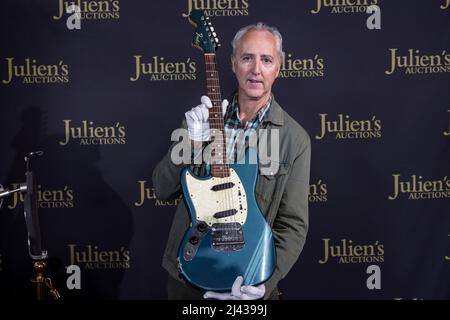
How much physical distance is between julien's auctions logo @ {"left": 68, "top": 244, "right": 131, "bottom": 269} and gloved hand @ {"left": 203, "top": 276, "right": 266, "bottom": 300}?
1.05m

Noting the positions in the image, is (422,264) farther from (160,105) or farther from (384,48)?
(160,105)

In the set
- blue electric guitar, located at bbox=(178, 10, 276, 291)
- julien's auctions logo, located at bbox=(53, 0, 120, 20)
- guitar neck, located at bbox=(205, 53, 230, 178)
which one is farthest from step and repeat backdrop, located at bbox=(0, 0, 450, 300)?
blue electric guitar, located at bbox=(178, 10, 276, 291)

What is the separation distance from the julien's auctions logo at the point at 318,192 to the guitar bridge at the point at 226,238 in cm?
102

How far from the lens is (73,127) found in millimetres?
3594

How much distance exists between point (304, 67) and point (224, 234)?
130 centimetres

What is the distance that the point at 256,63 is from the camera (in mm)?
2877

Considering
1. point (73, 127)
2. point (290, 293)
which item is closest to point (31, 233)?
point (73, 127)

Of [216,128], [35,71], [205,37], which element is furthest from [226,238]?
[35,71]

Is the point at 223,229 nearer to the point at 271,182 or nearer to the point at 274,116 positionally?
the point at 271,182

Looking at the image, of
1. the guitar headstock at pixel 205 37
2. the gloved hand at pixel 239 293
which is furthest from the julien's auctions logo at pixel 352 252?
the guitar headstock at pixel 205 37

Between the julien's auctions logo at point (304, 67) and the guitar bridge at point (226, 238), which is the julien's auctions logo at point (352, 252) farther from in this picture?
the guitar bridge at point (226, 238)

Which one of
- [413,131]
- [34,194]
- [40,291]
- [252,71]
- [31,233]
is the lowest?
[40,291]

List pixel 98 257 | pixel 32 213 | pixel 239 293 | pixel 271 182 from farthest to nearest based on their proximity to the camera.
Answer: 1. pixel 98 257
2. pixel 32 213
3. pixel 271 182
4. pixel 239 293

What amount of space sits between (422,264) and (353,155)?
2.51 feet
